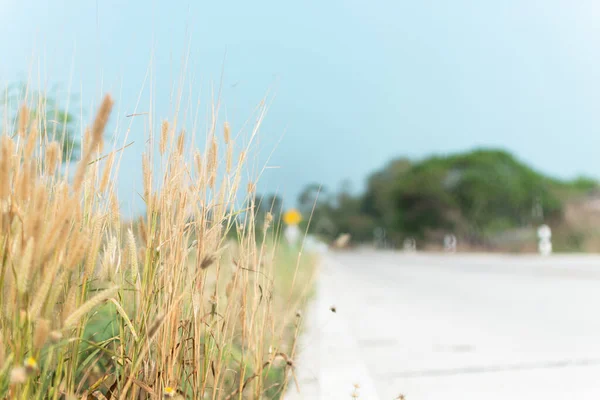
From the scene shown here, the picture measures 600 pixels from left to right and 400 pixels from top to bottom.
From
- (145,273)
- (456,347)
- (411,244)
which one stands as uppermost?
(145,273)

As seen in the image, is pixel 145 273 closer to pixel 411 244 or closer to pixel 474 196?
pixel 474 196

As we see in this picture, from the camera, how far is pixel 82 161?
94cm

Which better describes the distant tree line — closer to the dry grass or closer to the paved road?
the paved road

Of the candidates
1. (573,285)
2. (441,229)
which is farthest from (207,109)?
(441,229)

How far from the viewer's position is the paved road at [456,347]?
2857mm

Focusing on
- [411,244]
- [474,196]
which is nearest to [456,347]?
[474,196]

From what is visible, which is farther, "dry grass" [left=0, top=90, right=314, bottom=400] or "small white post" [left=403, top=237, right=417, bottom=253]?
"small white post" [left=403, top=237, right=417, bottom=253]

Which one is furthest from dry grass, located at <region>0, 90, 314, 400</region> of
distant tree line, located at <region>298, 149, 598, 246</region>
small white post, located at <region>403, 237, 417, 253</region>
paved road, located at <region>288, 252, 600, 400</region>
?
small white post, located at <region>403, 237, 417, 253</region>

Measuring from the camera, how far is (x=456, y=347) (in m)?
4.23

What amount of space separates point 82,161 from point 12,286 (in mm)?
322

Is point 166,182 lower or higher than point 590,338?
higher

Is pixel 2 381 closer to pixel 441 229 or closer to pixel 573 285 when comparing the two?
pixel 573 285

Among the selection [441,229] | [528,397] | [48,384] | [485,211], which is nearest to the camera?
[48,384]

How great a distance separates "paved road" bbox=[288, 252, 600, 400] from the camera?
286 cm
